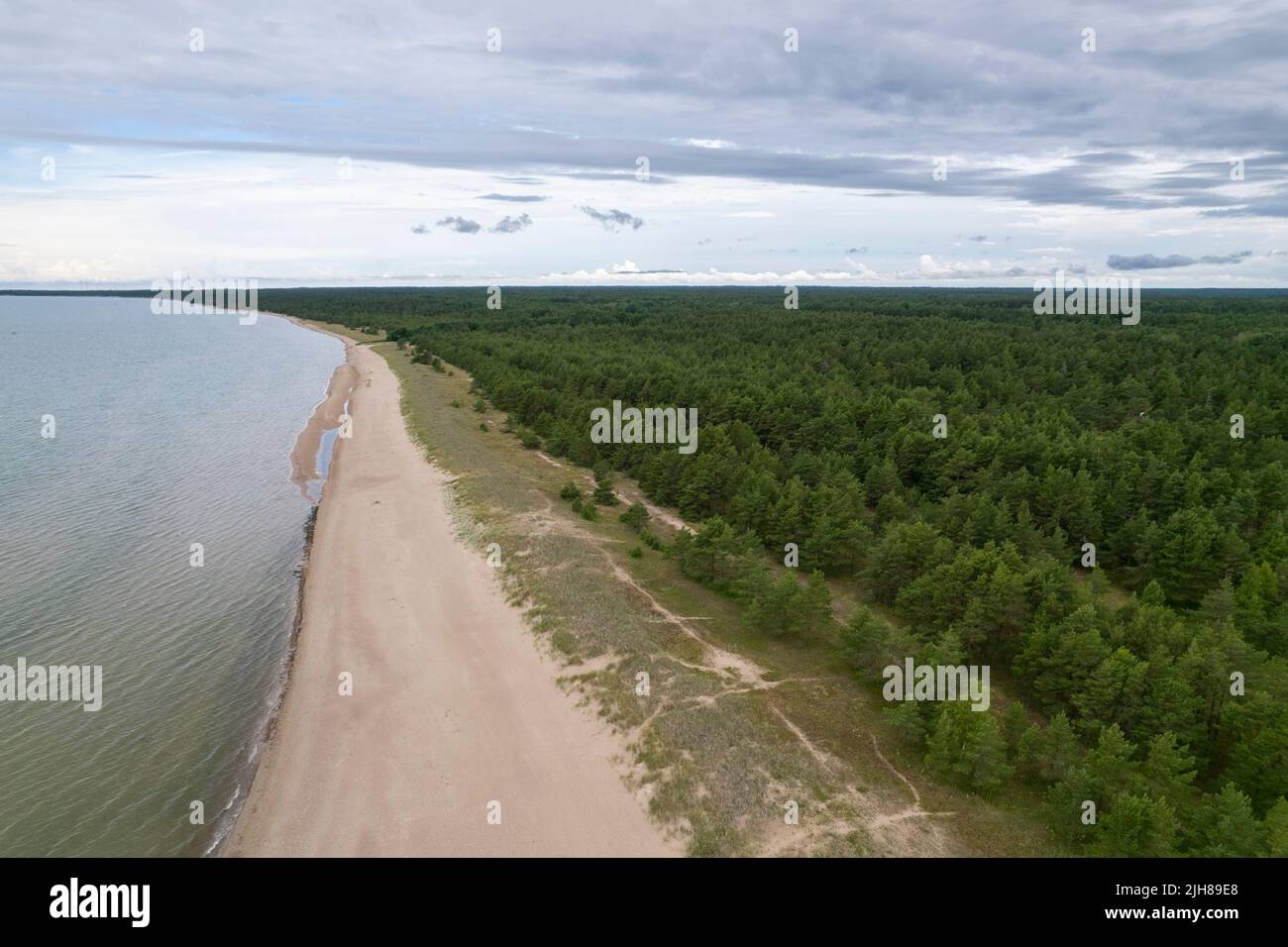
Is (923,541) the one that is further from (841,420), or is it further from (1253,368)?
(1253,368)

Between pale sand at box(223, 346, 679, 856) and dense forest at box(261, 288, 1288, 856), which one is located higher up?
dense forest at box(261, 288, 1288, 856)

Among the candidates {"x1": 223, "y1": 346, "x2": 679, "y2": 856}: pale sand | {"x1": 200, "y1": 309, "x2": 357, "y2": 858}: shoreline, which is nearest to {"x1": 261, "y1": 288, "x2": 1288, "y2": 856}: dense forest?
{"x1": 223, "y1": 346, "x2": 679, "y2": 856}: pale sand

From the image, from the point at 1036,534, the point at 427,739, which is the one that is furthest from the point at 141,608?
the point at 1036,534

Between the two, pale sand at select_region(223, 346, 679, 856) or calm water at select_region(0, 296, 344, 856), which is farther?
calm water at select_region(0, 296, 344, 856)

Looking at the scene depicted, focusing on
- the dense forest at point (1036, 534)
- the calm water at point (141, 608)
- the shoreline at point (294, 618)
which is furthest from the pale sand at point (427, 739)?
the dense forest at point (1036, 534)

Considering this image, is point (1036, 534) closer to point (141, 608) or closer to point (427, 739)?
point (427, 739)

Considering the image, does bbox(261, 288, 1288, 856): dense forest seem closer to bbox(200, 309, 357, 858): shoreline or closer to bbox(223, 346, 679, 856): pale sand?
bbox(223, 346, 679, 856): pale sand

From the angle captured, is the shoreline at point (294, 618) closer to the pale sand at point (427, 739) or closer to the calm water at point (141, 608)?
the calm water at point (141, 608)
